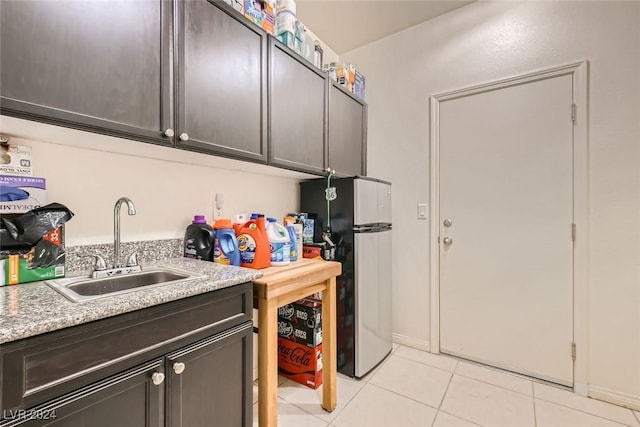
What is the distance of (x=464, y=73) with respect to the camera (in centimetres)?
218

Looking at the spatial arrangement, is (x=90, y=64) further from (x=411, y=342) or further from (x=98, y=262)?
(x=411, y=342)

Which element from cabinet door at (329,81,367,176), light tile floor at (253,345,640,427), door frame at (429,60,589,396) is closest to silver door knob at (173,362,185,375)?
light tile floor at (253,345,640,427)

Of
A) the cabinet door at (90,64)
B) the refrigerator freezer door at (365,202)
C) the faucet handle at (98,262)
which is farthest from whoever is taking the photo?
the refrigerator freezer door at (365,202)

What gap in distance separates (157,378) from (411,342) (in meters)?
2.09

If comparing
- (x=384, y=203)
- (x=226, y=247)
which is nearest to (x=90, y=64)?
(x=226, y=247)

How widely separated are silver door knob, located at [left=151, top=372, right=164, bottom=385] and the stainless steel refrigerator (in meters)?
1.30

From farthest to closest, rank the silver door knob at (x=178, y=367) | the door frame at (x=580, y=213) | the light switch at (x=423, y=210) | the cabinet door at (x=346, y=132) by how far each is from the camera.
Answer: the light switch at (x=423, y=210), the cabinet door at (x=346, y=132), the door frame at (x=580, y=213), the silver door knob at (x=178, y=367)

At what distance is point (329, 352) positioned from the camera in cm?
164

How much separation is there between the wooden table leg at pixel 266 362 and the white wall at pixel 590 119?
1.48 m

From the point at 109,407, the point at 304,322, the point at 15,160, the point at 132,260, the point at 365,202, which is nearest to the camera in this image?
the point at 109,407

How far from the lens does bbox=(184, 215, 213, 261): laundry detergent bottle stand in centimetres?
145

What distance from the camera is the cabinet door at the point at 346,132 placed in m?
2.08

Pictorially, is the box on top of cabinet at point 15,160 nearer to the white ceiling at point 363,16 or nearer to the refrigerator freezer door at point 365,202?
the refrigerator freezer door at point 365,202

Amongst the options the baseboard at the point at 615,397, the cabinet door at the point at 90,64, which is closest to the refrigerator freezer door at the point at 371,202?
the cabinet door at the point at 90,64
